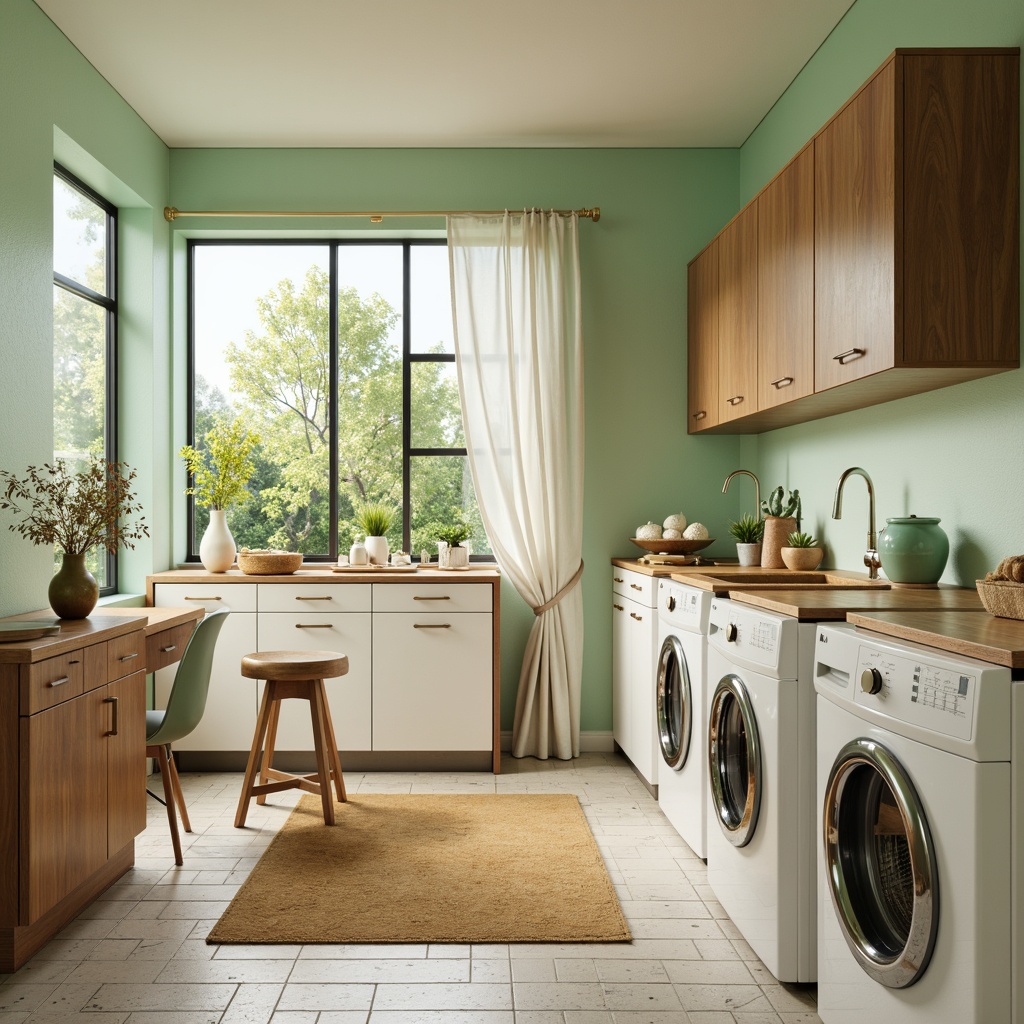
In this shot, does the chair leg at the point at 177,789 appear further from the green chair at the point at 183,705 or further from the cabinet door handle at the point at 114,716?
the cabinet door handle at the point at 114,716

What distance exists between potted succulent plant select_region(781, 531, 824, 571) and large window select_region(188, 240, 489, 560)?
65.9 inches

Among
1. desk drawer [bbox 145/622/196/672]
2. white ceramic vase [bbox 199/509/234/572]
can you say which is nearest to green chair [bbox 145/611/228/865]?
desk drawer [bbox 145/622/196/672]

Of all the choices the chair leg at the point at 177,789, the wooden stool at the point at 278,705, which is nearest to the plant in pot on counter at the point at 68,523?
the chair leg at the point at 177,789

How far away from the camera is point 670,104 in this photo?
12.8ft

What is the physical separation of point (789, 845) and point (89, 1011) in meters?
1.67

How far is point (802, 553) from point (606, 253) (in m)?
1.94

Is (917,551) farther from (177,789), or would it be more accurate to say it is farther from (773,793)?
(177,789)

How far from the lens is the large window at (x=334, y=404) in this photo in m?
4.48

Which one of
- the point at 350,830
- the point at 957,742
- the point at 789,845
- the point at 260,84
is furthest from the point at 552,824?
the point at 260,84

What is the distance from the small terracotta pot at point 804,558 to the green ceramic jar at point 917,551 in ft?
2.47

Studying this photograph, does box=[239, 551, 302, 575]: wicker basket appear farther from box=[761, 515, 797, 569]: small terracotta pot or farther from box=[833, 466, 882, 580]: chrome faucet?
box=[833, 466, 882, 580]: chrome faucet

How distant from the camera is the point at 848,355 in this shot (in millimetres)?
2443

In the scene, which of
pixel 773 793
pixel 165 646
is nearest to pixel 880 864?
pixel 773 793

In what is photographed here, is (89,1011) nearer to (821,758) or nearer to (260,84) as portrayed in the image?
(821,758)
